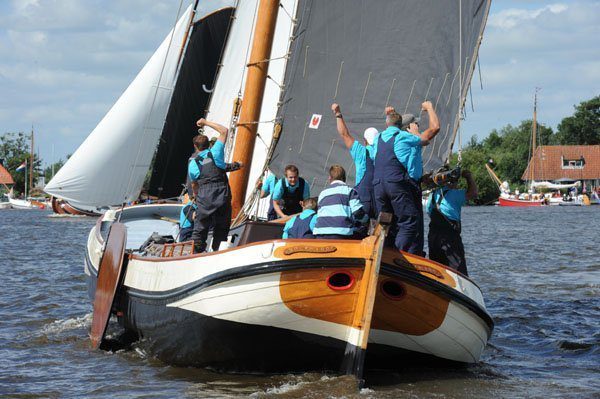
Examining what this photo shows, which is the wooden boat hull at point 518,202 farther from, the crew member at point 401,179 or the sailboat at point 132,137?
the crew member at point 401,179

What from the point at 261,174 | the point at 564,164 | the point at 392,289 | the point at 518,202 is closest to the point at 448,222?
the point at 392,289

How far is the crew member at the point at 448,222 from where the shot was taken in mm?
11328

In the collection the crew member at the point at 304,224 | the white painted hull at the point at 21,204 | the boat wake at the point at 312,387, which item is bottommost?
the white painted hull at the point at 21,204

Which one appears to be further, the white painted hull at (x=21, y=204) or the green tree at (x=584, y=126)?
the green tree at (x=584, y=126)

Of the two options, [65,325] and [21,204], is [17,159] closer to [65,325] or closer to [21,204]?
[21,204]

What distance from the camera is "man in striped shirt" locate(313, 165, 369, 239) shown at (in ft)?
32.9

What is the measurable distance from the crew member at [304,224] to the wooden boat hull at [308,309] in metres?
1.04

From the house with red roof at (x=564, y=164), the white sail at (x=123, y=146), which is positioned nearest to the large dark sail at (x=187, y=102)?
the white sail at (x=123, y=146)

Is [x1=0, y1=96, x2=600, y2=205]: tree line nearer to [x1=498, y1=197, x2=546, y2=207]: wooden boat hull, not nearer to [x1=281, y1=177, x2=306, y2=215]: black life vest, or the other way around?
[x1=498, y1=197, x2=546, y2=207]: wooden boat hull

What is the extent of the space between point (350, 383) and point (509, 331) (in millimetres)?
4755

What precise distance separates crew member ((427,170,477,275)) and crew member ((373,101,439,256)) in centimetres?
121

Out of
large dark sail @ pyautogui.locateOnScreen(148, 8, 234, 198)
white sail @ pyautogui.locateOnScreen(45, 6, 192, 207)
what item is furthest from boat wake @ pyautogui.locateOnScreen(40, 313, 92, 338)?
large dark sail @ pyautogui.locateOnScreen(148, 8, 234, 198)

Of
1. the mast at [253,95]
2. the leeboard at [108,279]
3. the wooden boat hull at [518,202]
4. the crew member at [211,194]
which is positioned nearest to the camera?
the crew member at [211,194]

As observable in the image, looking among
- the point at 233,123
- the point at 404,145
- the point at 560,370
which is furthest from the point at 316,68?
the point at 560,370
